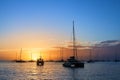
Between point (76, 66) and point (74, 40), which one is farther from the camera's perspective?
point (76, 66)

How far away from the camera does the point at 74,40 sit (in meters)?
140

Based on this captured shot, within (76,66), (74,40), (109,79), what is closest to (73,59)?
(76,66)

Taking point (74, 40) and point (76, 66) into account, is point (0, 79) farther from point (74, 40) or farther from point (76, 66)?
point (76, 66)

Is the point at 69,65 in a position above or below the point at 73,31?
below

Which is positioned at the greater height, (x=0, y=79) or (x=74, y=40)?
(x=74, y=40)

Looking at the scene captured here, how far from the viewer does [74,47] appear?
139875 millimetres

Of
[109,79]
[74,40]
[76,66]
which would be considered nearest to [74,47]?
[74,40]

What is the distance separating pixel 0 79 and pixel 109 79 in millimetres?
30077

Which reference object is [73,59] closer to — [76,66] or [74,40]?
[76,66]

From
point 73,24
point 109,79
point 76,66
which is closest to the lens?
point 109,79

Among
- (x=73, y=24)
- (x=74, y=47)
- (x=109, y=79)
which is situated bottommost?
(x=109, y=79)

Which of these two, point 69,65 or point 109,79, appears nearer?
point 109,79

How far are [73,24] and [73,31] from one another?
3.49 meters

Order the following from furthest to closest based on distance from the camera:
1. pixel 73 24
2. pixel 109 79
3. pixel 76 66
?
pixel 76 66, pixel 73 24, pixel 109 79
